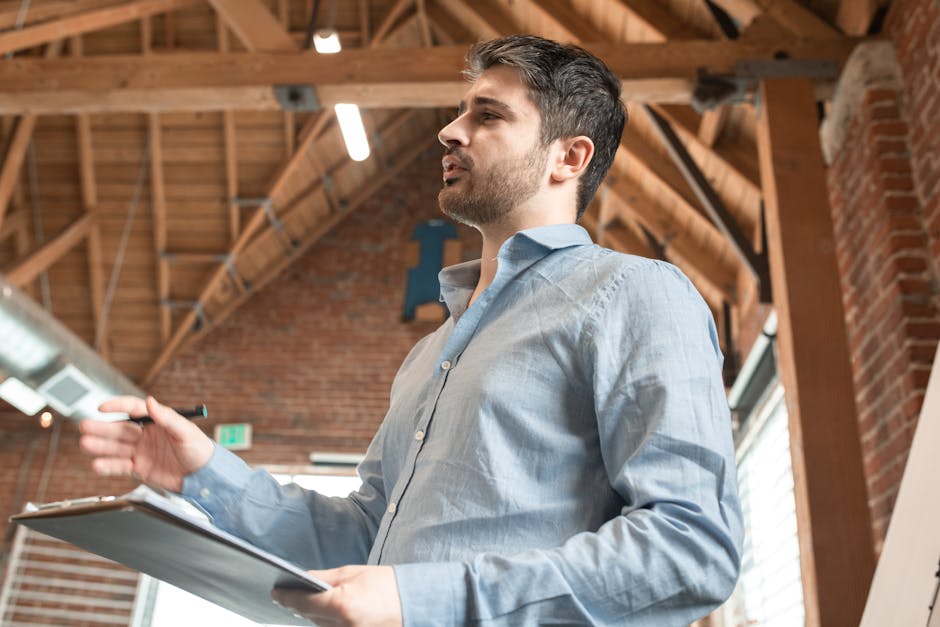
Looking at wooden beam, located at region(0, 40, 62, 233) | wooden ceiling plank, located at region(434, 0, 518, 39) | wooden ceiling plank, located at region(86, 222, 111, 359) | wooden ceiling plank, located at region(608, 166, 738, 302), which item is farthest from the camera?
wooden ceiling plank, located at region(86, 222, 111, 359)

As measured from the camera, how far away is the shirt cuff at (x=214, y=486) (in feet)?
4.45

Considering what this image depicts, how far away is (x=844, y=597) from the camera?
10.5 ft

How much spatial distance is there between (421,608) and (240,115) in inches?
304

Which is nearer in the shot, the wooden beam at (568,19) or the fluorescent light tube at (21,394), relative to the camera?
the wooden beam at (568,19)

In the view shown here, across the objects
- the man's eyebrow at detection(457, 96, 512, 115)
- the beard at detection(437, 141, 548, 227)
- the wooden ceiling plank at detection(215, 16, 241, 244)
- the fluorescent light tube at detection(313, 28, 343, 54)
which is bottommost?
the beard at detection(437, 141, 548, 227)

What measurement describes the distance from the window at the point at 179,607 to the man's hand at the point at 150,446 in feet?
21.7

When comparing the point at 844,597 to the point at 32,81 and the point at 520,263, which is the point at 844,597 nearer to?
the point at 520,263

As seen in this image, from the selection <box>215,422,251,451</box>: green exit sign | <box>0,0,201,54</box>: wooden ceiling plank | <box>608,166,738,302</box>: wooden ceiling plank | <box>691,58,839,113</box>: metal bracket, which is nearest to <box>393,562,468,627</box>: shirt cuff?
<box>691,58,839,113</box>: metal bracket

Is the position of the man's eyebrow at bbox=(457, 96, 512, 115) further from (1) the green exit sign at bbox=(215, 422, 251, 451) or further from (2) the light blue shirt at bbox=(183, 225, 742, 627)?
(1) the green exit sign at bbox=(215, 422, 251, 451)

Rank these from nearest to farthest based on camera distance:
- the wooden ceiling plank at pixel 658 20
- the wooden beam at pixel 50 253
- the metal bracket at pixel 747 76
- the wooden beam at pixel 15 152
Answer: the metal bracket at pixel 747 76 < the wooden ceiling plank at pixel 658 20 < the wooden beam at pixel 15 152 < the wooden beam at pixel 50 253

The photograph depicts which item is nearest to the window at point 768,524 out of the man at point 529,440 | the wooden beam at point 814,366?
the wooden beam at point 814,366

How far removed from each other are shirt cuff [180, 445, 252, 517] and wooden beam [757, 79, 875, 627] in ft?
7.98

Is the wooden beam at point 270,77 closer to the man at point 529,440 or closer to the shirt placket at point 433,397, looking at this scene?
the man at point 529,440

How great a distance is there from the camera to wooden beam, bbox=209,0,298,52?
16.0ft
